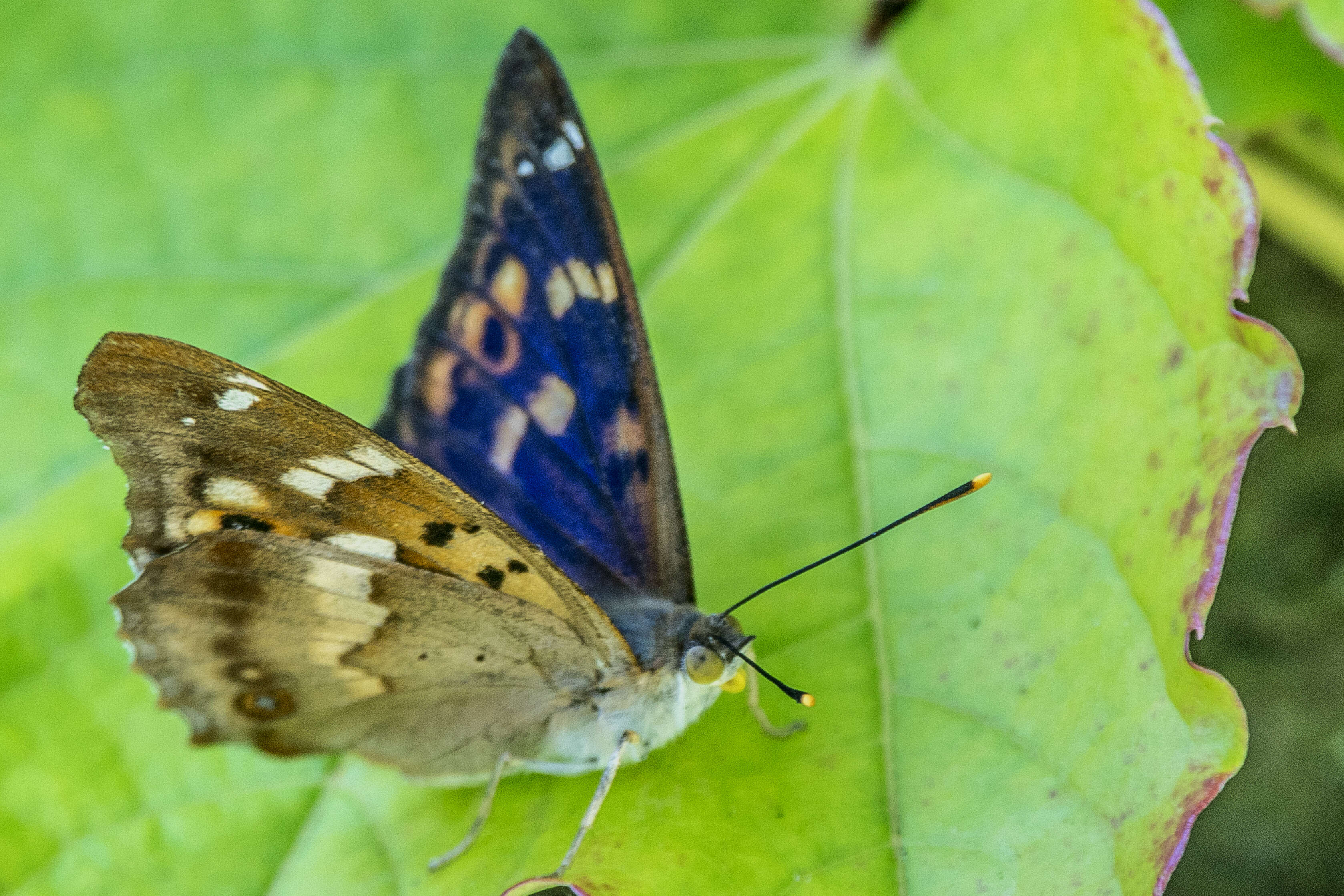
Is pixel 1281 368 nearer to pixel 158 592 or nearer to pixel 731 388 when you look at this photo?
pixel 731 388

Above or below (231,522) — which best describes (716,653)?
below

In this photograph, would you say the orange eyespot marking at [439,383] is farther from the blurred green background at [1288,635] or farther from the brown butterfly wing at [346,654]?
the blurred green background at [1288,635]

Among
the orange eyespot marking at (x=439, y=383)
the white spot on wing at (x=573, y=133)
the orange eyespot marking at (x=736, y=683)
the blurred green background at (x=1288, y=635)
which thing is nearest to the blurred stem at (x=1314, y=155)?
the blurred green background at (x=1288, y=635)

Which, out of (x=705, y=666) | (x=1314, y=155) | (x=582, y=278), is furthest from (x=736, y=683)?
(x=1314, y=155)

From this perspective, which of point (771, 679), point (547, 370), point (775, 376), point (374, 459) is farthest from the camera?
point (775, 376)

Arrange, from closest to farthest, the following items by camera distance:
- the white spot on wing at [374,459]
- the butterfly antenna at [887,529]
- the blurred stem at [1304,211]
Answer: the white spot on wing at [374,459]
the butterfly antenna at [887,529]
the blurred stem at [1304,211]

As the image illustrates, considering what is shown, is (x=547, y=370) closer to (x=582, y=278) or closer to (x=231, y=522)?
(x=582, y=278)

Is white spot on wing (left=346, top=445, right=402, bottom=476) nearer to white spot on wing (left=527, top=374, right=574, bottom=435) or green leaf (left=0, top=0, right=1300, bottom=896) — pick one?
white spot on wing (left=527, top=374, right=574, bottom=435)
